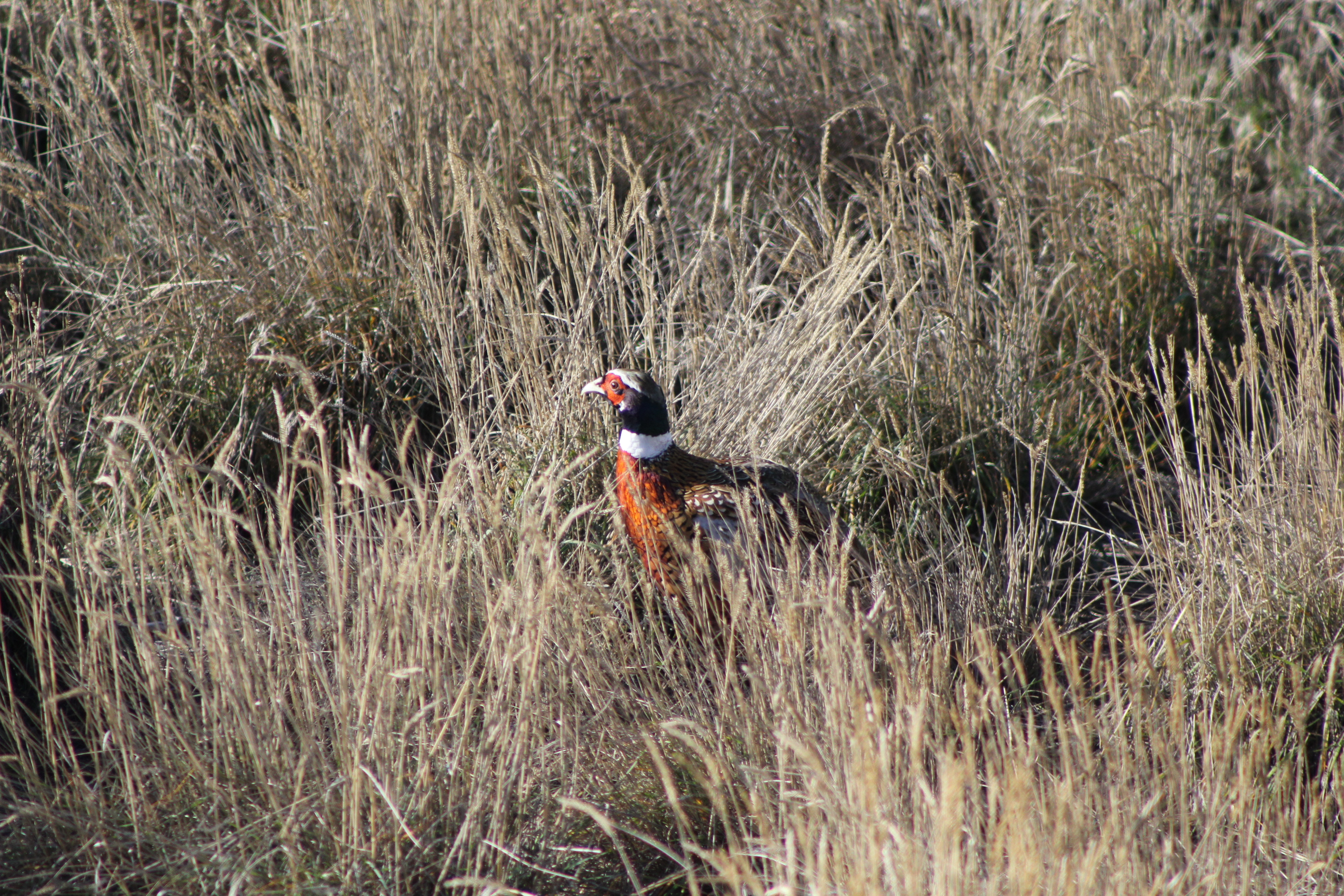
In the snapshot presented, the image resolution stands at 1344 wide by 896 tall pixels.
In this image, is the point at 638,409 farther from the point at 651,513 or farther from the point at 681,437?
the point at 681,437

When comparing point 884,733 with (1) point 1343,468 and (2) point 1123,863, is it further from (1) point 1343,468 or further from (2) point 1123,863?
(1) point 1343,468

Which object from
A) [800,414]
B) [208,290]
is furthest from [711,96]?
[208,290]

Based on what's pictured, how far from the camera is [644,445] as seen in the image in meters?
3.13

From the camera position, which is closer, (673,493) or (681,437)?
(673,493)

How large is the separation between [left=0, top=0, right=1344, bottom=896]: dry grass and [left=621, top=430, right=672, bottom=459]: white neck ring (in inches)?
10.1

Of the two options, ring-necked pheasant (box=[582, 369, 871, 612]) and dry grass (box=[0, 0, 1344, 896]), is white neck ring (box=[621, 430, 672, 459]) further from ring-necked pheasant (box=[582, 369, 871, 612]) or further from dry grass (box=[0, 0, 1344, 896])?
dry grass (box=[0, 0, 1344, 896])

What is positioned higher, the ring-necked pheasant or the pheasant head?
the pheasant head

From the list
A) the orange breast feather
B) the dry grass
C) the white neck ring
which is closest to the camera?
the dry grass

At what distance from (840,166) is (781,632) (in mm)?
2722

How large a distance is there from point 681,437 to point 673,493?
48 cm

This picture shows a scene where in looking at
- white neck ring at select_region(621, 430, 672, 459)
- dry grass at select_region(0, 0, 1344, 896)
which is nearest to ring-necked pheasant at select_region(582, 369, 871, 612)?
white neck ring at select_region(621, 430, 672, 459)

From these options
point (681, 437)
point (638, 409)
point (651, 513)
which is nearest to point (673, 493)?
point (651, 513)

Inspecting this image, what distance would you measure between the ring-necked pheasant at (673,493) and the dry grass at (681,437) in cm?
18

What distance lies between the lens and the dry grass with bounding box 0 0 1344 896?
2070mm
